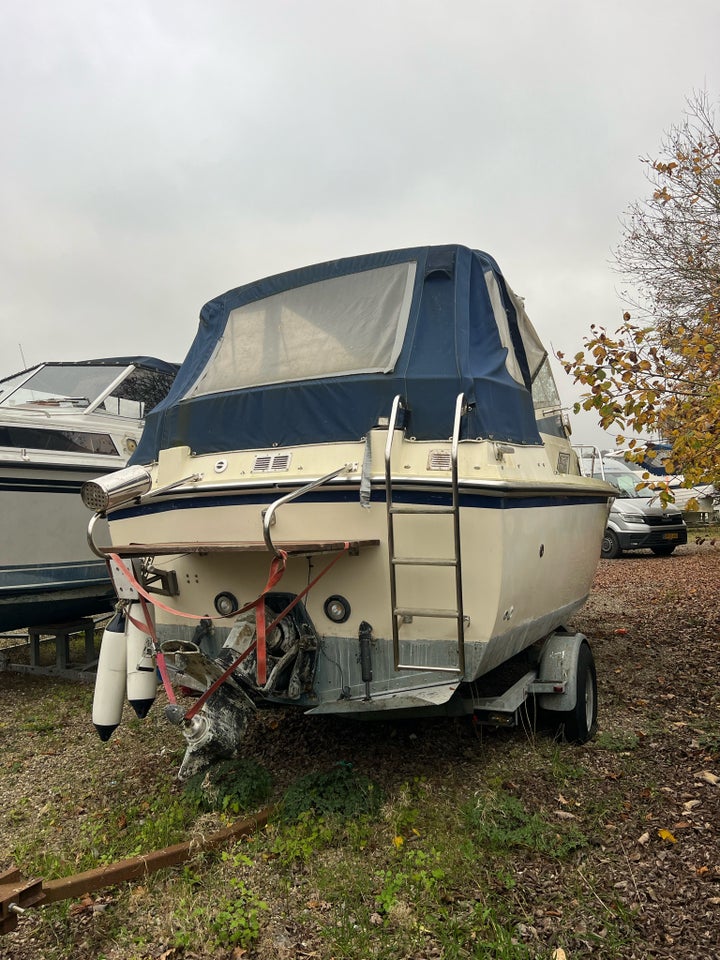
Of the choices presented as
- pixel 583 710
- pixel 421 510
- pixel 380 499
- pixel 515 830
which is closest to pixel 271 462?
pixel 380 499

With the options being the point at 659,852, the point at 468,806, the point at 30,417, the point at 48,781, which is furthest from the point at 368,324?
the point at 30,417

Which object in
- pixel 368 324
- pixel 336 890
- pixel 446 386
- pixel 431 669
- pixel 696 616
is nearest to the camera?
pixel 336 890

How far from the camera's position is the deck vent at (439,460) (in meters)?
3.62

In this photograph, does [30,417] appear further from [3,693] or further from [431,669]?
[431,669]

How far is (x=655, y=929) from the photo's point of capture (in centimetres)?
280

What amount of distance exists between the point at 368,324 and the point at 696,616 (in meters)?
6.02

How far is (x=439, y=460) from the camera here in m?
3.66

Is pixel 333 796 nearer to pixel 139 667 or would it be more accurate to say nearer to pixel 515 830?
pixel 515 830

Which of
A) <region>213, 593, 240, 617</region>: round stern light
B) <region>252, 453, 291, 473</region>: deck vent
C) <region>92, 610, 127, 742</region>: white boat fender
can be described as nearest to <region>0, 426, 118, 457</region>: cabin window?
<region>92, 610, 127, 742</region>: white boat fender

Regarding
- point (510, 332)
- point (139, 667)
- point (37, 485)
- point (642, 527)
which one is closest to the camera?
point (139, 667)

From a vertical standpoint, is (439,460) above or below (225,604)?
above

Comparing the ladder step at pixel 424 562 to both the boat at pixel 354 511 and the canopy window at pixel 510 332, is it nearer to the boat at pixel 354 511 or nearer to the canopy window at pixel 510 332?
the boat at pixel 354 511

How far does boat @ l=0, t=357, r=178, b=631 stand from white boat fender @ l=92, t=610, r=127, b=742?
8.76ft

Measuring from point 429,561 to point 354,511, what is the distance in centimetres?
49
